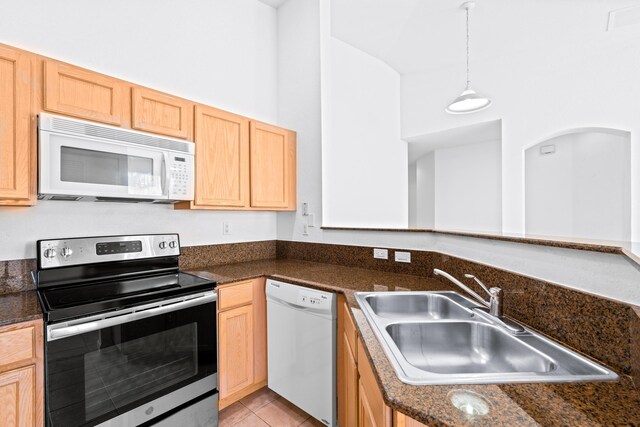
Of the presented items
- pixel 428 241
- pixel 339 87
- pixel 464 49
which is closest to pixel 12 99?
pixel 428 241

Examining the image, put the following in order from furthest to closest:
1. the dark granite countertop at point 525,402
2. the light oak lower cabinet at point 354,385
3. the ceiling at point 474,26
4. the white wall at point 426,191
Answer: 1. the white wall at point 426,191
2. the ceiling at point 474,26
3. the light oak lower cabinet at point 354,385
4. the dark granite countertop at point 525,402

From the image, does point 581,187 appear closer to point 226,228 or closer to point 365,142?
point 365,142

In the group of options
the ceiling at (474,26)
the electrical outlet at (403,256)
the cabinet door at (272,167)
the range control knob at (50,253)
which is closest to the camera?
the range control knob at (50,253)

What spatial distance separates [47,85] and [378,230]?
2.04 meters

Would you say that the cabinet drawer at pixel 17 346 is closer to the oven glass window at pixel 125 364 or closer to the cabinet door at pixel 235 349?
the oven glass window at pixel 125 364

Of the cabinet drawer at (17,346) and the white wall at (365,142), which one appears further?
the white wall at (365,142)

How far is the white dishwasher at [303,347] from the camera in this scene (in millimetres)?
1625

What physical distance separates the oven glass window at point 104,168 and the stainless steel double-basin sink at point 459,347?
4.65 ft

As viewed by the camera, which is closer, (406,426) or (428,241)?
(406,426)

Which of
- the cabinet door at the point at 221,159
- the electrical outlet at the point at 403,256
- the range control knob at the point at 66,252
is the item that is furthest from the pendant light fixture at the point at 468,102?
the range control knob at the point at 66,252

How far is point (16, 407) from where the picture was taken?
113 centimetres

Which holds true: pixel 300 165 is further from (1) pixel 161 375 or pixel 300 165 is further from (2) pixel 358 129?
(1) pixel 161 375

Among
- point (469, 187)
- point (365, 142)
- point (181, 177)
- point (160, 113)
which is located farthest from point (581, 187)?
point (160, 113)

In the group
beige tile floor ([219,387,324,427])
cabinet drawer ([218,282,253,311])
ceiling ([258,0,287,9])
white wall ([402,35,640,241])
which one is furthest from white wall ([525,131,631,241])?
ceiling ([258,0,287,9])
